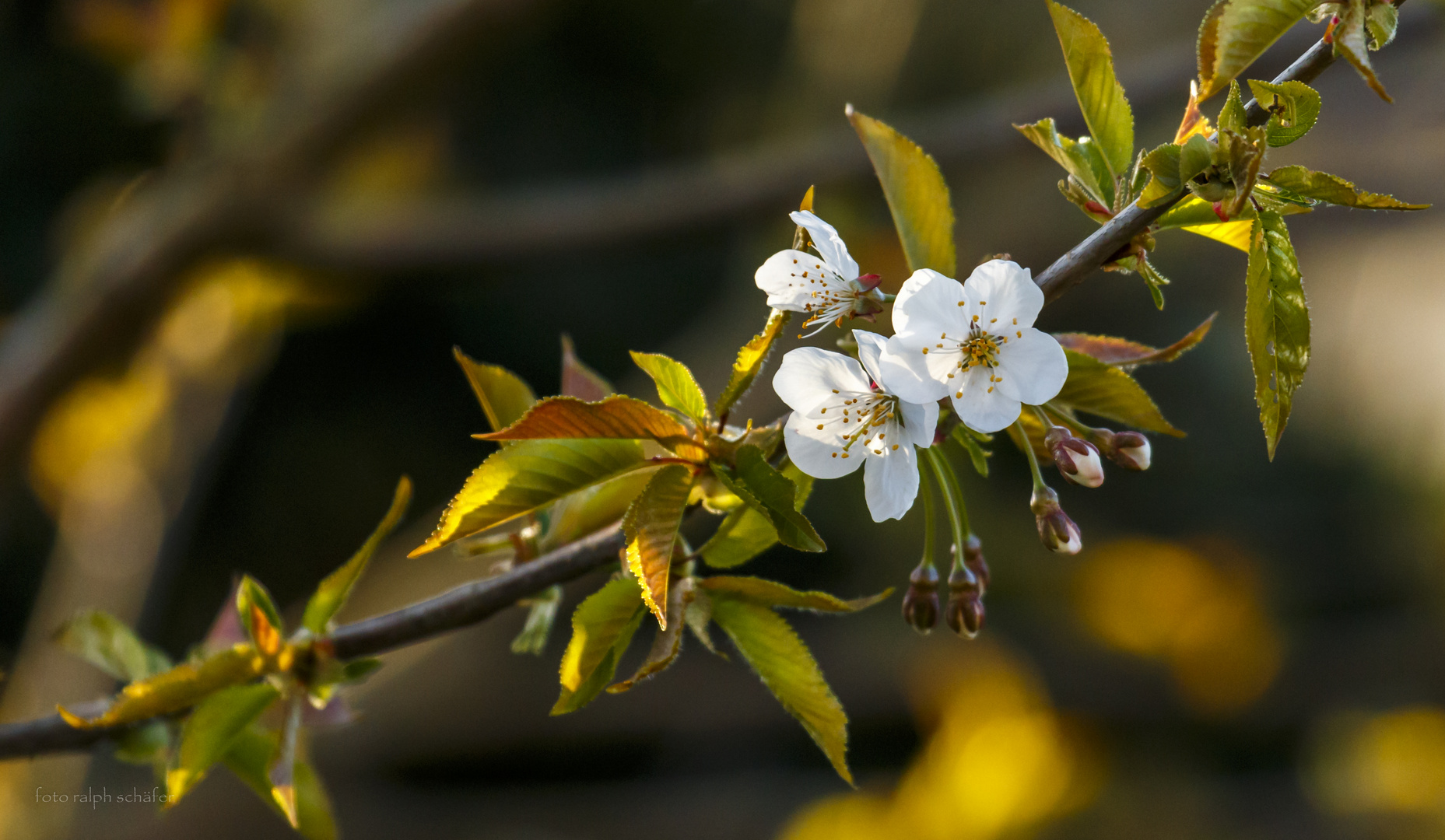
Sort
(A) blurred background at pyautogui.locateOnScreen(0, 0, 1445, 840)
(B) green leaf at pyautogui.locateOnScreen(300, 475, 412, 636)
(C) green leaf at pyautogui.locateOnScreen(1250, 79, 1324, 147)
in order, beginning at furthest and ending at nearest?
(A) blurred background at pyautogui.locateOnScreen(0, 0, 1445, 840), (B) green leaf at pyautogui.locateOnScreen(300, 475, 412, 636), (C) green leaf at pyautogui.locateOnScreen(1250, 79, 1324, 147)

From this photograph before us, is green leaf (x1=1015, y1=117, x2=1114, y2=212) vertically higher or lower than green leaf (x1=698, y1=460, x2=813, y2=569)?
higher

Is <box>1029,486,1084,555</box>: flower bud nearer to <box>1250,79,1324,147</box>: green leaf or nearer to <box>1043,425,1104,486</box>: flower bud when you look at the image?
<box>1043,425,1104,486</box>: flower bud

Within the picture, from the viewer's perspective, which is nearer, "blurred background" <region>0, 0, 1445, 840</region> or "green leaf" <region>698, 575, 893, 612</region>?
"green leaf" <region>698, 575, 893, 612</region>

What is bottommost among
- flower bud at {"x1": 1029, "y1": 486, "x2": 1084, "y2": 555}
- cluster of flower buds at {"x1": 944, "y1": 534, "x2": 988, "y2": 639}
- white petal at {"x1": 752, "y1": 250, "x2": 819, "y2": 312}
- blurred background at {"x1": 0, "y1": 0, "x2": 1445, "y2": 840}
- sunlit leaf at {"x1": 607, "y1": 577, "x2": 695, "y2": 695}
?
blurred background at {"x1": 0, "y1": 0, "x2": 1445, "y2": 840}

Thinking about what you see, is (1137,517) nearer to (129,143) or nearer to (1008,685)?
(1008,685)

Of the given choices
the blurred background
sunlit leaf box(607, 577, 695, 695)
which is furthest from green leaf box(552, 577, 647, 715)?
the blurred background

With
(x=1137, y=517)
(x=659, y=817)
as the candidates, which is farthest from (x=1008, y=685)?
(x=659, y=817)
